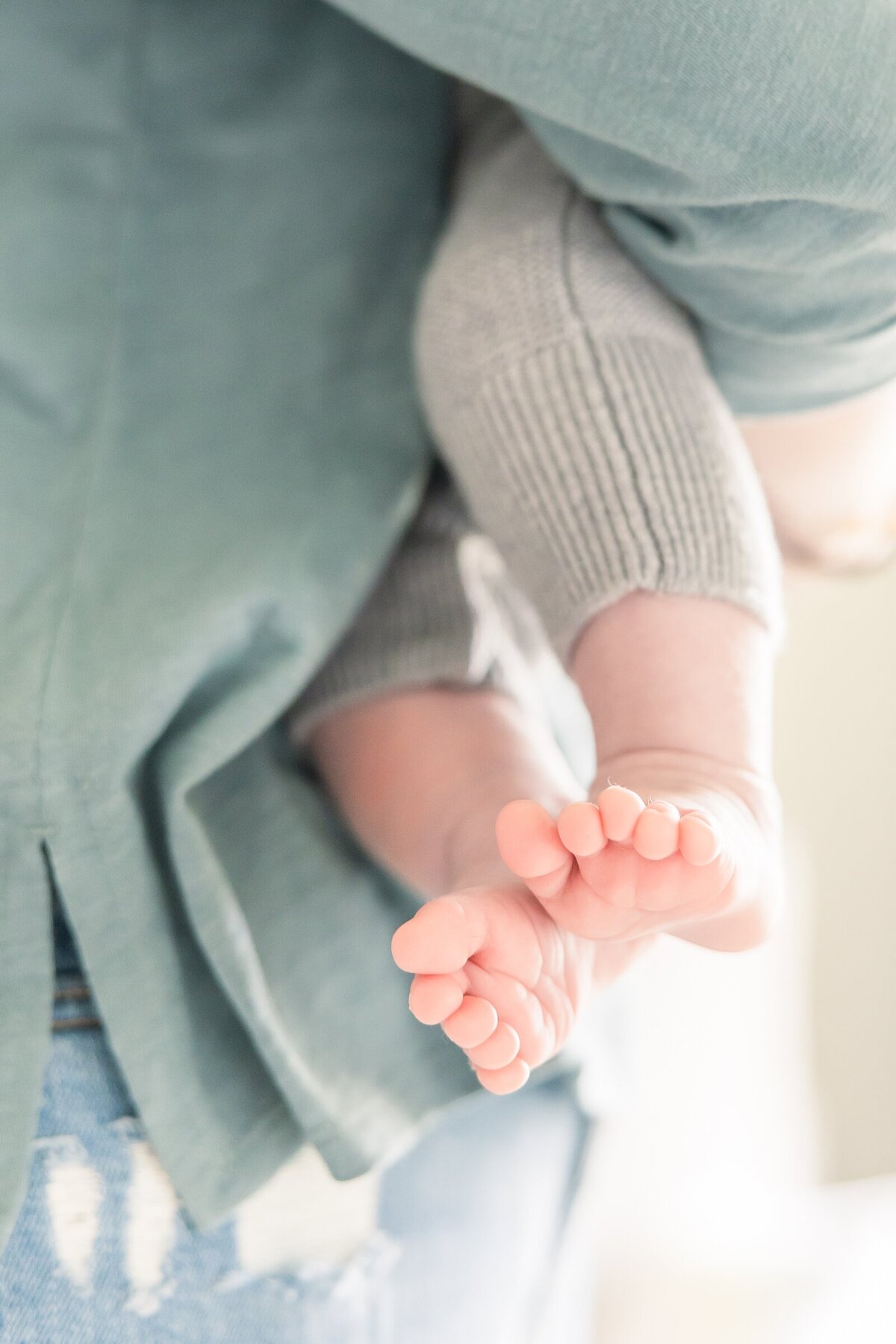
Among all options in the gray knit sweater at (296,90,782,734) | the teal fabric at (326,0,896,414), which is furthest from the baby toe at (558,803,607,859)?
the teal fabric at (326,0,896,414)

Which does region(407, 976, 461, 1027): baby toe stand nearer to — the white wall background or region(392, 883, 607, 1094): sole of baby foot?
region(392, 883, 607, 1094): sole of baby foot

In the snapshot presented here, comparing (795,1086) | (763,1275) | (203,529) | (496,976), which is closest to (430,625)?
(203,529)

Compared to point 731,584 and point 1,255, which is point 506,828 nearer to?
point 731,584

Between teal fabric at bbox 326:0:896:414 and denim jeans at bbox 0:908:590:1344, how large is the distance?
1.28 ft

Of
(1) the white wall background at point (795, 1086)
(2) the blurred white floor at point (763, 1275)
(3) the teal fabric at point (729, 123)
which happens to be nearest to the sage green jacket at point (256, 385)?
(3) the teal fabric at point (729, 123)

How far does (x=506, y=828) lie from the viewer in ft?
1.23

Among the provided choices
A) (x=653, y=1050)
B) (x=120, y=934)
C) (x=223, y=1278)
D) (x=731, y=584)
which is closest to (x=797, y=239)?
(x=731, y=584)

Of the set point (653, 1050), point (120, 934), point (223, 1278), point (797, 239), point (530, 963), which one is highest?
point (797, 239)

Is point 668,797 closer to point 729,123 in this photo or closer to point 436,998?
point 436,998

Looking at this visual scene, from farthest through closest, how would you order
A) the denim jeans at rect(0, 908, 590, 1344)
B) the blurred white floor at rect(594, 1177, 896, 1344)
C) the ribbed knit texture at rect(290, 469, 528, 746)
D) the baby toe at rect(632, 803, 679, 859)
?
the blurred white floor at rect(594, 1177, 896, 1344) < the ribbed knit texture at rect(290, 469, 528, 746) < the denim jeans at rect(0, 908, 590, 1344) < the baby toe at rect(632, 803, 679, 859)

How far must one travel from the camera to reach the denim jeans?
0.48 metres

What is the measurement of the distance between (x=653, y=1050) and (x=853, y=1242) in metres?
0.20

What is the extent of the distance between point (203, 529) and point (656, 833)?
0.26m

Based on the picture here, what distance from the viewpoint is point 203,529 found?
53 cm
